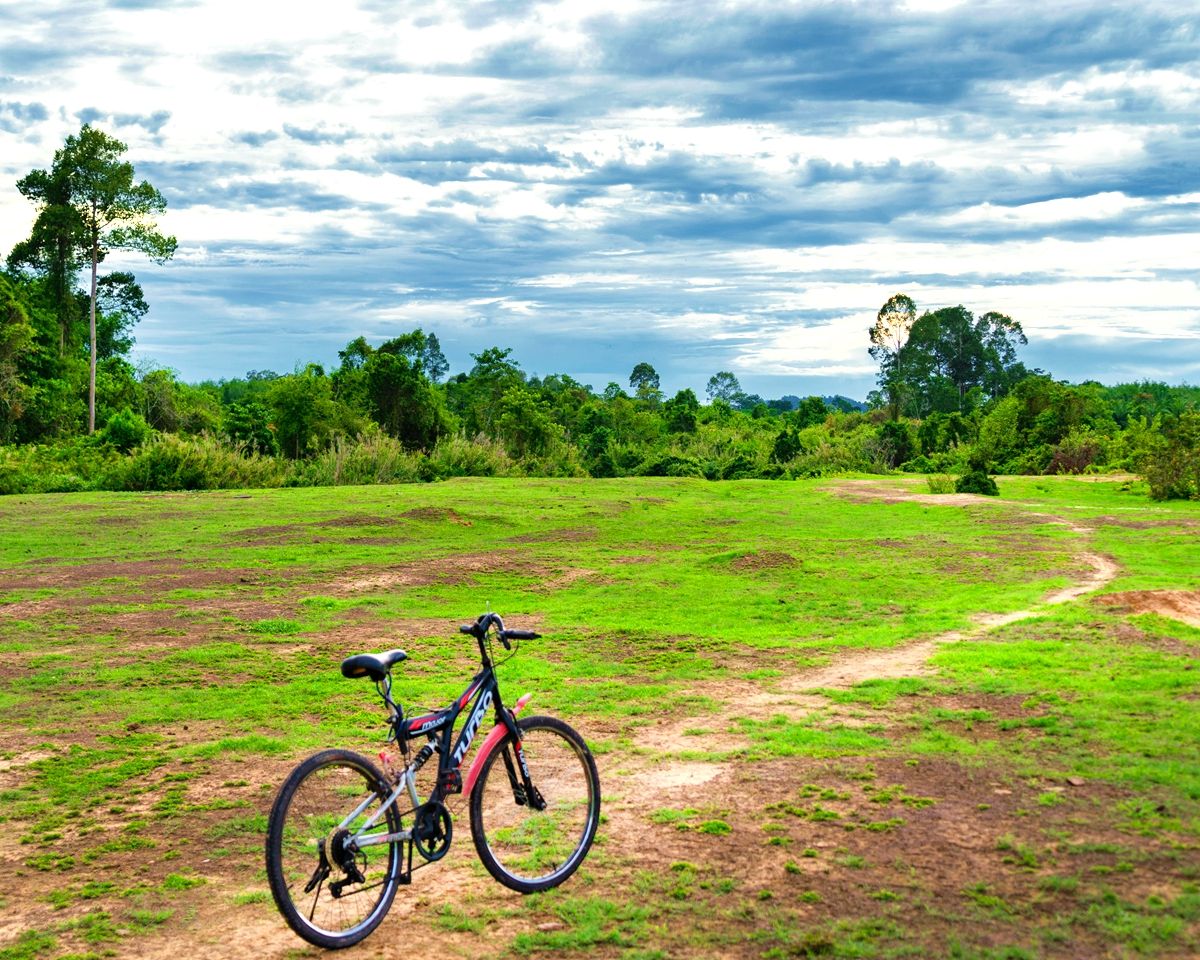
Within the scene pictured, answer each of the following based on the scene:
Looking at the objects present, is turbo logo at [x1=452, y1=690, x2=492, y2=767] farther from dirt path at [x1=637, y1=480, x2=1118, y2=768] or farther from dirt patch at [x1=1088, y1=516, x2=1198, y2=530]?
dirt patch at [x1=1088, y1=516, x2=1198, y2=530]

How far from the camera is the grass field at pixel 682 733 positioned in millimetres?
5074

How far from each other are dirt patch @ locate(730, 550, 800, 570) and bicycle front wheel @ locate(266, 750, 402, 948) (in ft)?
40.9

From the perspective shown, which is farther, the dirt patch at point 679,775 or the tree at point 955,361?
the tree at point 955,361

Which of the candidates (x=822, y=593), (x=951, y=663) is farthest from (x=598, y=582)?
(x=951, y=663)

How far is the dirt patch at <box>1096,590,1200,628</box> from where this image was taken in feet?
38.7

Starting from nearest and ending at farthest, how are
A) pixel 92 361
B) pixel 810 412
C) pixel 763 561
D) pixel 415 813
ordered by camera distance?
pixel 415 813 → pixel 763 561 → pixel 92 361 → pixel 810 412

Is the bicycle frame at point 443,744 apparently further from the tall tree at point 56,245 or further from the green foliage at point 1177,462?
the tall tree at point 56,245

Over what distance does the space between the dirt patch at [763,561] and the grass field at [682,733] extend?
8cm

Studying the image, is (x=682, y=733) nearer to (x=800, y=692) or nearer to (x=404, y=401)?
(x=800, y=692)

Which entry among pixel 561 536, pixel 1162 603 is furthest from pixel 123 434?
pixel 1162 603

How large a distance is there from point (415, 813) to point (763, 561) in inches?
502

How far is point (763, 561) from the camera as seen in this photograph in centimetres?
1736

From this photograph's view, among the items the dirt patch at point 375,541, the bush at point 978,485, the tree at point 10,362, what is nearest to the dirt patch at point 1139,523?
the bush at point 978,485

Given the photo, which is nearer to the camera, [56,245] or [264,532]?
[264,532]
